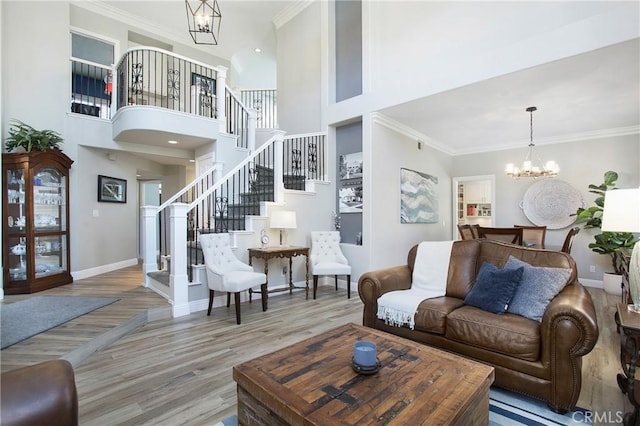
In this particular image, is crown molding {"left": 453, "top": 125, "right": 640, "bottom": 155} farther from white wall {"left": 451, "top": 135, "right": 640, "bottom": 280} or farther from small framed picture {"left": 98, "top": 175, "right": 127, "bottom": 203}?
small framed picture {"left": 98, "top": 175, "right": 127, "bottom": 203}

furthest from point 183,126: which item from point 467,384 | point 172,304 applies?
point 467,384

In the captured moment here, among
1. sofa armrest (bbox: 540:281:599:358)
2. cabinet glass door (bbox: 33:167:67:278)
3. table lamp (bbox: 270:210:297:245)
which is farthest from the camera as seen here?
cabinet glass door (bbox: 33:167:67:278)

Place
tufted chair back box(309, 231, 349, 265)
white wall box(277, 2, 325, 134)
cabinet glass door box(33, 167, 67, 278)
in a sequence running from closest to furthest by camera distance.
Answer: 1. cabinet glass door box(33, 167, 67, 278)
2. tufted chair back box(309, 231, 349, 265)
3. white wall box(277, 2, 325, 134)

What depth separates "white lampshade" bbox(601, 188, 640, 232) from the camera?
78.4 inches

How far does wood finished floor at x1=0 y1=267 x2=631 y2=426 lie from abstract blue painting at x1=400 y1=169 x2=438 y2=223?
Answer: 237 cm

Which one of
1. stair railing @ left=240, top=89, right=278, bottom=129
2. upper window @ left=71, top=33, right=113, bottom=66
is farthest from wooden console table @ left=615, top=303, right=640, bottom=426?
stair railing @ left=240, top=89, right=278, bottom=129

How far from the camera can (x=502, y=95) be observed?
4195 millimetres

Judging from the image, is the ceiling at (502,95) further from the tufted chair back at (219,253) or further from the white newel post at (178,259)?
the white newel post at (178,259)

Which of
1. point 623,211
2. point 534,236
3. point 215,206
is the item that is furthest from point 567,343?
point 215,206

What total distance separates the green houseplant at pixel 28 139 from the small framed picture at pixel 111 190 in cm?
123

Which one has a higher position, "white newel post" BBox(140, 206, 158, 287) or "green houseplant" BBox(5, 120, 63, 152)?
"green houseplant" BBox(5, 120, 63, 152)

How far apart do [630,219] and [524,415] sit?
145 cm

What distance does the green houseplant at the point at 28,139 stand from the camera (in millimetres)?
4410

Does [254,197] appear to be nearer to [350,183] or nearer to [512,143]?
[350,183]
